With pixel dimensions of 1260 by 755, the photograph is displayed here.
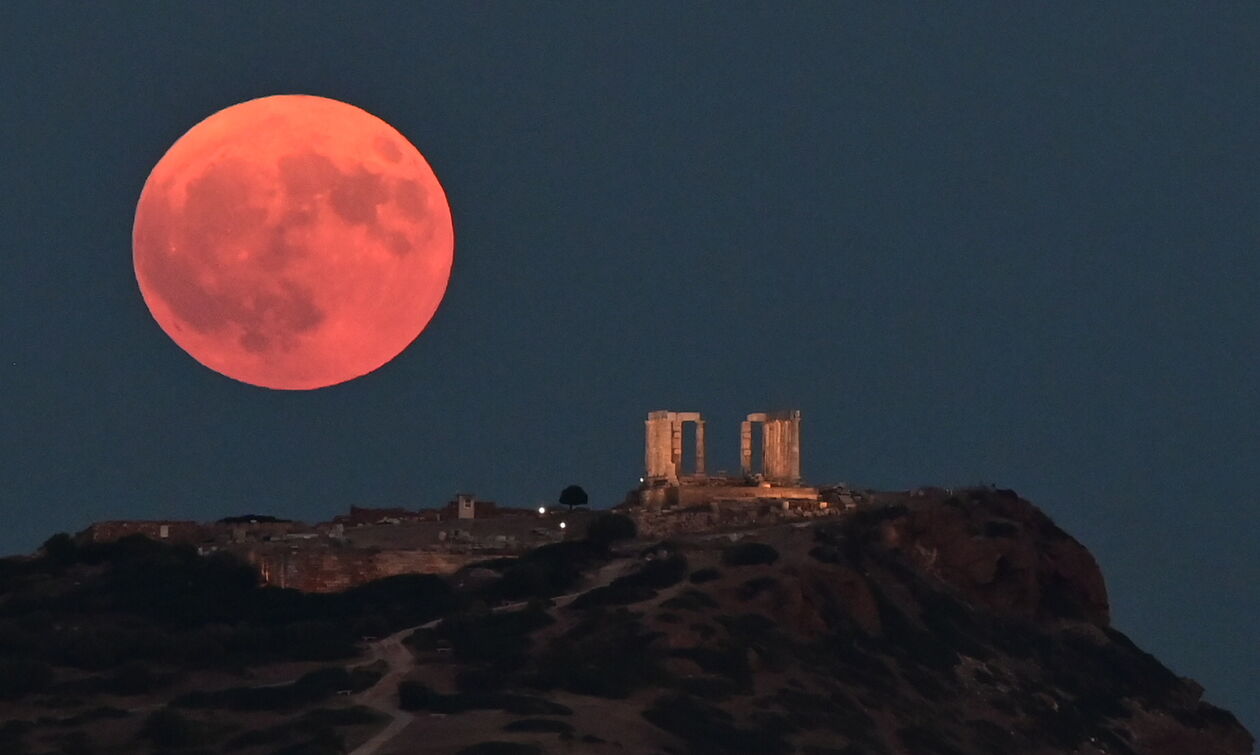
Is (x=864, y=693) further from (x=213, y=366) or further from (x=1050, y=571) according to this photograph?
(x=213, y=366)

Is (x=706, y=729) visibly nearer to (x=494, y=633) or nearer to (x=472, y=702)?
(x=472, y=702)

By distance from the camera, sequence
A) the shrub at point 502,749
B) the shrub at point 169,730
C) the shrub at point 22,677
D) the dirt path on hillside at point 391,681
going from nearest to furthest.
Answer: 1. the shrub at point 502,749
2. the dirt path on hillside at point 391,681
3. the shrub at point 169,730
4. the shrub at point 22,677

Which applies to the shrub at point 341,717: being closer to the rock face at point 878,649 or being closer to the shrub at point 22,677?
the rock face at point 878,649

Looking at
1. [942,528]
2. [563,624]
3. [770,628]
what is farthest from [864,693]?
[942,528]

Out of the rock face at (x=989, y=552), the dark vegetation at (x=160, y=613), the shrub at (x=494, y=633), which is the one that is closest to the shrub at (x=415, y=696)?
the shrub at (x=494, y=633)

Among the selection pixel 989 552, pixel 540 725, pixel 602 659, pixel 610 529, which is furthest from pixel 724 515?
pixel 540 725

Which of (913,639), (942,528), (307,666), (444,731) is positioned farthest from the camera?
(942,528)
